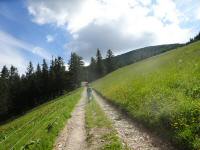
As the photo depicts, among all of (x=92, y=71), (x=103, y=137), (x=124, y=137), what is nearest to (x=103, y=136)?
(x=103, y=137)

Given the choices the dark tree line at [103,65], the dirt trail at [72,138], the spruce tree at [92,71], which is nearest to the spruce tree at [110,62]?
the dark tree line at [103,65]

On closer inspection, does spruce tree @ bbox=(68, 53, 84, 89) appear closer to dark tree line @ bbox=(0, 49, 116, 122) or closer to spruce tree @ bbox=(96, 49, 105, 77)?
dark tree line @ bbox=(0, 49, 116, 122)

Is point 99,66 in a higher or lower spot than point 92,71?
higher

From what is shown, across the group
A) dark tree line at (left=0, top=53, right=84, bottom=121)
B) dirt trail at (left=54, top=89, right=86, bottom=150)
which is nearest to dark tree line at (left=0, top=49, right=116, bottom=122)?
dark tree line at (left=0, top=53, right=84, bottom=121)

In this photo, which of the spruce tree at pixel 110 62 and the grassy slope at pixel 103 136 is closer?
the grassy slope at pixel 103 136

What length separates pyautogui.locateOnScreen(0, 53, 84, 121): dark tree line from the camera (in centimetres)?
9862

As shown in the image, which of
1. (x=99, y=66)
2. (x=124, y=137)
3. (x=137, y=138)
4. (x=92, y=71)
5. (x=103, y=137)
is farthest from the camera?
(x=92, y=71)

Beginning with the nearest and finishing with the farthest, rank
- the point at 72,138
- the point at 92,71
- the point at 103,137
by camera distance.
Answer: the point at 103,137
the point at 72,138
the point at 92,71

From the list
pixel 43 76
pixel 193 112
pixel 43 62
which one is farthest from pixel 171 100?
pixel 43 62

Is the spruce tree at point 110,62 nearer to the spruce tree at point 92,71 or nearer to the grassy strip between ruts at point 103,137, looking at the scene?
the spruce tree at point 92,71

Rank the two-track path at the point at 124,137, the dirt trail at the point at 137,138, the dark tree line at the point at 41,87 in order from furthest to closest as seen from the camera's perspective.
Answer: the dark tree line at the point at 41,87
the two-track path at the point at 124,137
the dirt trail at the point at 137,138

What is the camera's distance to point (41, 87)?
105562 millimetres

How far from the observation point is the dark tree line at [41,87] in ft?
324

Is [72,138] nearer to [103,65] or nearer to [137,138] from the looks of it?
[137,138]
